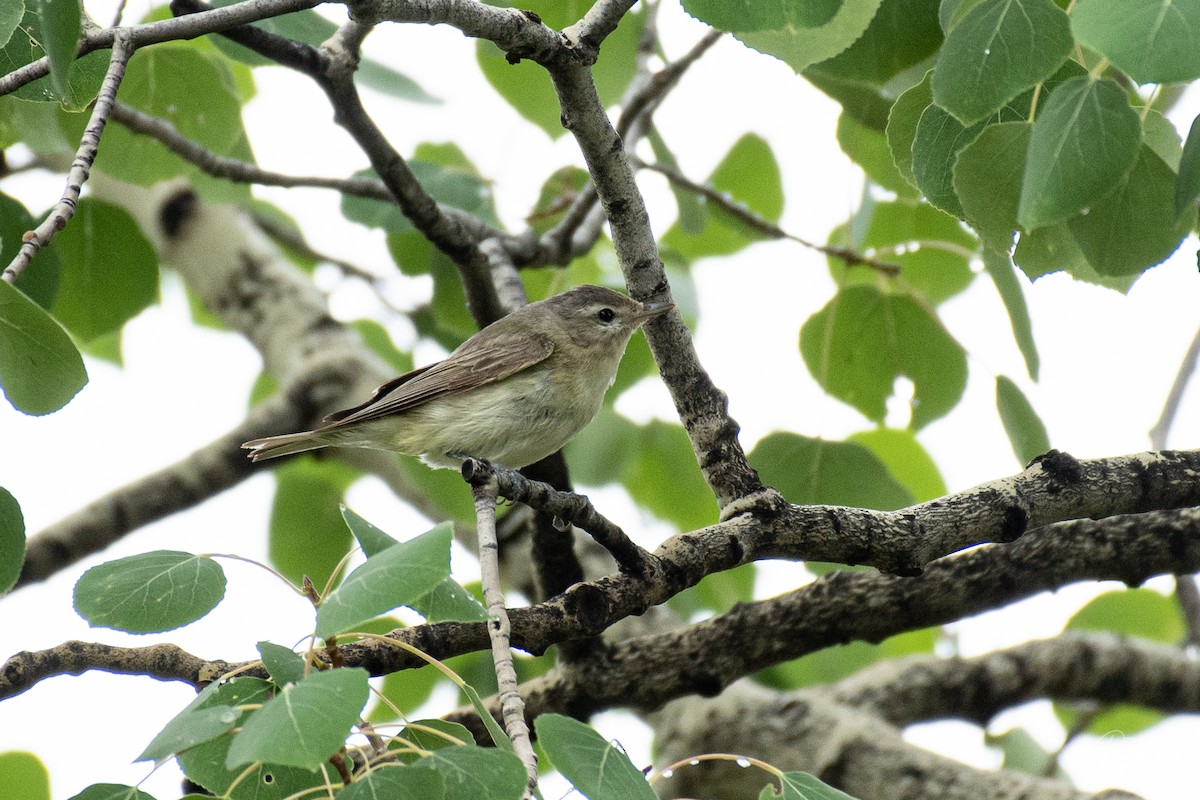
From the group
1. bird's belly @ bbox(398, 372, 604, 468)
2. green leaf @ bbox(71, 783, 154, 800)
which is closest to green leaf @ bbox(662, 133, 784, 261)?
bird's belly @ bbox(398, 372, 604, 468)

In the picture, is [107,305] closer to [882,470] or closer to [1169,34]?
[882,470]

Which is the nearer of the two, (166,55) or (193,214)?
(166,55)

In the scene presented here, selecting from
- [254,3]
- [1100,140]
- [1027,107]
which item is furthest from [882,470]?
[254,3]

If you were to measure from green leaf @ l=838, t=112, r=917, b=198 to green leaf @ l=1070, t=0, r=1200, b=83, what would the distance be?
2.35 metres

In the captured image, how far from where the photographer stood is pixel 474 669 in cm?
566

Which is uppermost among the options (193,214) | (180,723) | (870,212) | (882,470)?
(193,214)

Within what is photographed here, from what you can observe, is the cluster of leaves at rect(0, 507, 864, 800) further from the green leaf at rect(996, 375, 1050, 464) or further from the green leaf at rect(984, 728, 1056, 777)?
the green leaf at rect(984, 728, 1056, 777)

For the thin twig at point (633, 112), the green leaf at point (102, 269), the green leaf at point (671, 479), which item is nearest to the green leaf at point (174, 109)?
the green leaf at point (102, 269)

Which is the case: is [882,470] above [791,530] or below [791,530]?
above

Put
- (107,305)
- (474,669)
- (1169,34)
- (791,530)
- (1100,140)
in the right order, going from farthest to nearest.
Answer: (474,669) < (107,305) < (791,530) < (1100,140) < (1169,34)

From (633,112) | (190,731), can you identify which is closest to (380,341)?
(633,112)

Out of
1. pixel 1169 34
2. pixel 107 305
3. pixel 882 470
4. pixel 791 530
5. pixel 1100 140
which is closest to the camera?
pixel 1169 34

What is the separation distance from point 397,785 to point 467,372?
117 inches

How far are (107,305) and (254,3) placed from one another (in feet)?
9.83
